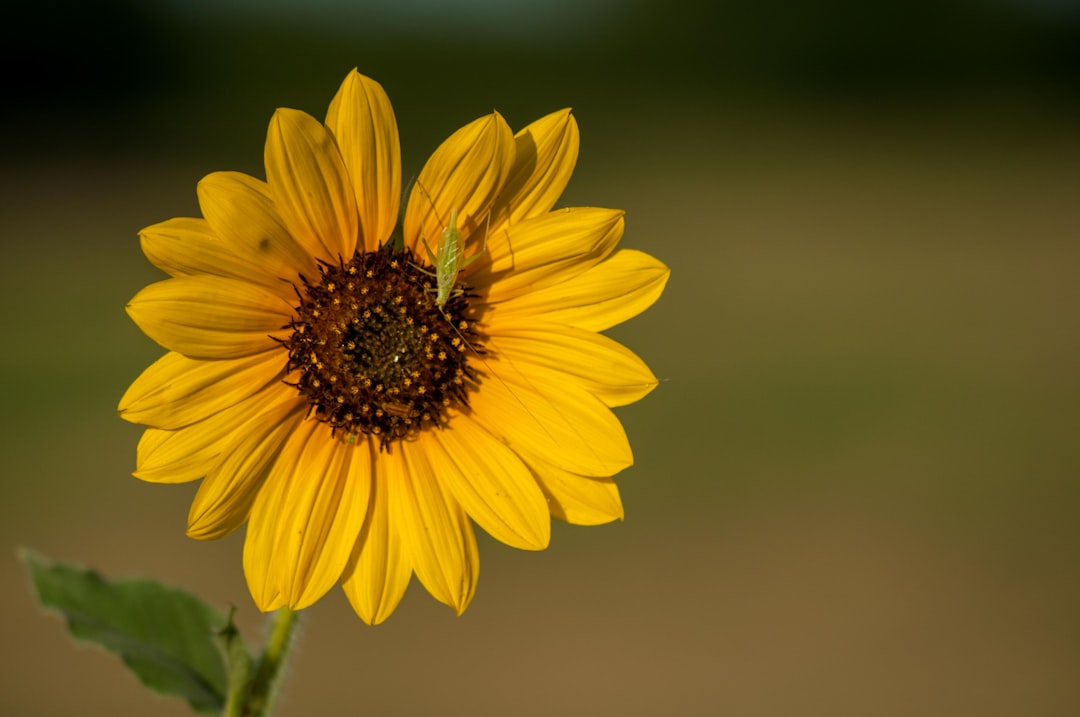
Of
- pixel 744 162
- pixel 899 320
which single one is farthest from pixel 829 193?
pixel 899 320

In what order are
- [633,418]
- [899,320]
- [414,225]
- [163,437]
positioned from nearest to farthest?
[163,437] → [414,225] → [633,418] → [899,320]

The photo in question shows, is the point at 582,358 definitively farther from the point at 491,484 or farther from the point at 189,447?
the point at 189,447

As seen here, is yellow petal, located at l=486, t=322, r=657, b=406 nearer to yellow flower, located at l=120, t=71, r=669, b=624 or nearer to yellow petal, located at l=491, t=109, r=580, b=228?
yellow flower, located at l=120, t=71, r=669, b=624

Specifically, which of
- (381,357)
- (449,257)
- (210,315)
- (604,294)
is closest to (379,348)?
(381,357)

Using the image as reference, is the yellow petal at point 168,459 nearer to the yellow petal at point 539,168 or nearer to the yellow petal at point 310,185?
the yellow petal at point 310,185

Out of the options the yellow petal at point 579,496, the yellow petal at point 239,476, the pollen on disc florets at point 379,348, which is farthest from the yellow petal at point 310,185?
the yellow petal at point 579,496

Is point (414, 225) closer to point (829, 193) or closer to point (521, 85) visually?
point (521, 85)
